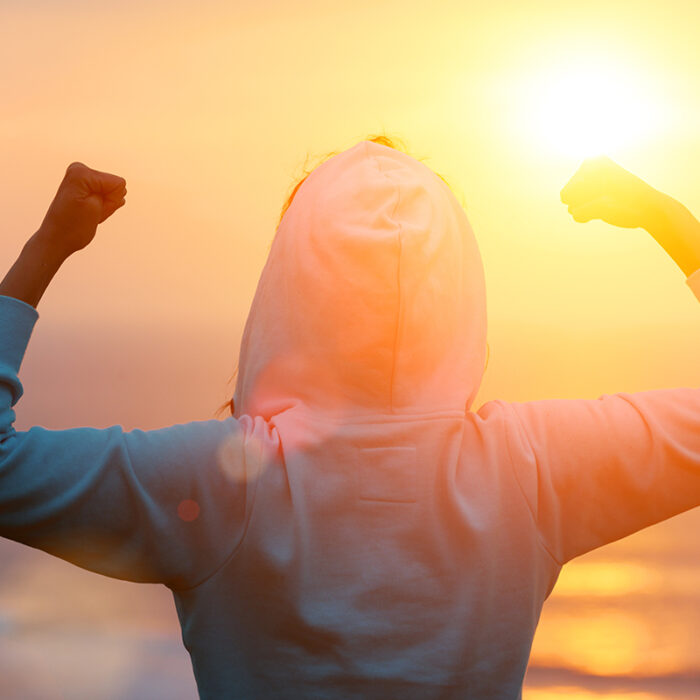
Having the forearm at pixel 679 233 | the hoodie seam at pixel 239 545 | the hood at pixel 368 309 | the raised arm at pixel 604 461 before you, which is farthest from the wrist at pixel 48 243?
Result: the forearm at pixel 679 233

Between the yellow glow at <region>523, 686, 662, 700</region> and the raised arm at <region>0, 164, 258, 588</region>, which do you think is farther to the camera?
the yellow glow at <region>523, 686, 662, 700</region>

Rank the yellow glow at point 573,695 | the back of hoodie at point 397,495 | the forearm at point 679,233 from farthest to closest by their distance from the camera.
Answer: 1. the yellow glow at point 573,695
2. the forearm at point 679,233
3. the back of hoodie at point 397,495

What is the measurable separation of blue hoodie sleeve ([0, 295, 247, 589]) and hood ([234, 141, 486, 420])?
14cm

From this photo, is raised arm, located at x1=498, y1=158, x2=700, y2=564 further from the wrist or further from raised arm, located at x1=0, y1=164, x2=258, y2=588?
the wrist

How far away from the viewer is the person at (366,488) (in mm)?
858

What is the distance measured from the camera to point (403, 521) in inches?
35.6

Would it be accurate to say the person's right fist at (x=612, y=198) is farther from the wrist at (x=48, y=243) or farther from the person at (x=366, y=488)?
the wrist at (x=48, y=243)

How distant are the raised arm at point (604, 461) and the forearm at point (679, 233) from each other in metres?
0.25

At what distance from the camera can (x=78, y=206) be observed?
38.4 inches

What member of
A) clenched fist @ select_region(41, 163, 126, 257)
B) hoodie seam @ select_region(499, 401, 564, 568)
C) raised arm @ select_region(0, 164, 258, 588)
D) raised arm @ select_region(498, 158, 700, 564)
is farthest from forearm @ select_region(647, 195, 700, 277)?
clenched fist @ select_region(41, 163, 126, 257)

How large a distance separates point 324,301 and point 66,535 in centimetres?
41

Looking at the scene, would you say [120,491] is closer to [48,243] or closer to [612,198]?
[48,243]

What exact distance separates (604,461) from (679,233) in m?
0.41

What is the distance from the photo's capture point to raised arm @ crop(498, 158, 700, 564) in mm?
907
